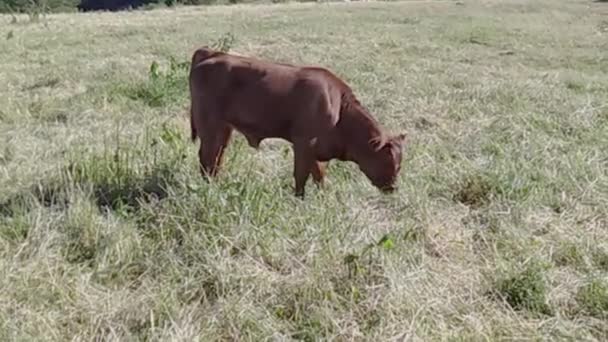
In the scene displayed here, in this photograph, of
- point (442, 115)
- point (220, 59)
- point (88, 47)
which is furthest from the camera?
point (88, 47)

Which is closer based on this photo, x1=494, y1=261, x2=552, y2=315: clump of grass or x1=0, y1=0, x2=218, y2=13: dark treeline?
x1=494, y1=261, x2=552, y2=315: clump of grass

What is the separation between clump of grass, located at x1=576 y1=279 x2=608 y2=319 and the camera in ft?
11.6

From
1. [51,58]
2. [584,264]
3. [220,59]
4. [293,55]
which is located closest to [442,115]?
[220,59]

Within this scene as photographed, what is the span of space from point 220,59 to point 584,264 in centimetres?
287

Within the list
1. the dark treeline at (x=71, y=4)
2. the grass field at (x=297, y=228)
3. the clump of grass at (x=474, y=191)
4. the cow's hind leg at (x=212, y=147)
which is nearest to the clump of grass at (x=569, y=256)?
the grass field at (x=297, y=228)

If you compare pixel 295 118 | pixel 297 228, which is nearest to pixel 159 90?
pixel 295 118

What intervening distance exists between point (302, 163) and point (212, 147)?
2.30 ft

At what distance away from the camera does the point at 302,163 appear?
495cm

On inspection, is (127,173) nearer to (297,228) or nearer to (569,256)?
(297,228)

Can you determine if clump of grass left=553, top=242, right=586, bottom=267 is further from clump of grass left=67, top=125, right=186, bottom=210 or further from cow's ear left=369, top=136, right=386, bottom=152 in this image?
clump of grass left=67, top=125, right=186, bottom=210

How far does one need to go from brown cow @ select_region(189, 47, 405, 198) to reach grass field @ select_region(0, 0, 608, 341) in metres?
0.23

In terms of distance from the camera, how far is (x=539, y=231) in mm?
4531

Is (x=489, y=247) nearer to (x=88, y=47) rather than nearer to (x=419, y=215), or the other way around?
(x=419, y=215)

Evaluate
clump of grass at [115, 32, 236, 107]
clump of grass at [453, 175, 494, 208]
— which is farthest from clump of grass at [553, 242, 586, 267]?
clump of grass at [115, 32, 236, 107]
